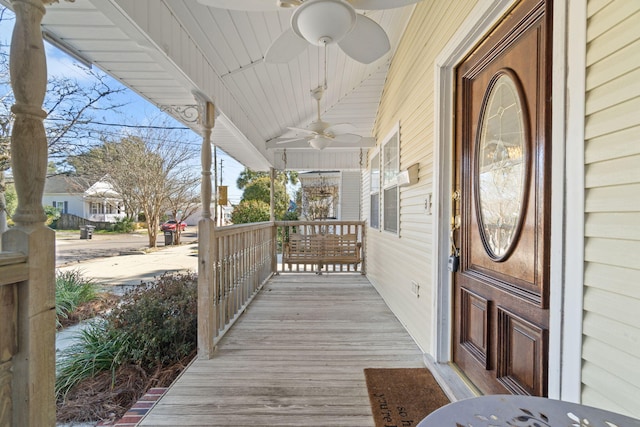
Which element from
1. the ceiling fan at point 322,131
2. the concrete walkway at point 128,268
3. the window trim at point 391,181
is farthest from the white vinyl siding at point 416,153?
the concrete walkway at point 128,268

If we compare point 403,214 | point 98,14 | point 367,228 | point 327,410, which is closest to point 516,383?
point 327,410

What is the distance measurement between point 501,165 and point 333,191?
11.2m

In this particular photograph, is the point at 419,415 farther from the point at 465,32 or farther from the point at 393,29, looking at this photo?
the point at 393,29

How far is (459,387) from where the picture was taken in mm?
1875

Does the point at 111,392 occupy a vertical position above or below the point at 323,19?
below

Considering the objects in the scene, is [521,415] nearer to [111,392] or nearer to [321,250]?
[111,392]

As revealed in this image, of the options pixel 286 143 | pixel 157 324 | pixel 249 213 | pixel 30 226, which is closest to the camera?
pixel 30 226

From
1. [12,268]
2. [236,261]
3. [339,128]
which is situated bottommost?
[236,261]

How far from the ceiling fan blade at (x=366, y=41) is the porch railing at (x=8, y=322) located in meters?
1.90

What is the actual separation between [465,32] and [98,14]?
217 centimetres

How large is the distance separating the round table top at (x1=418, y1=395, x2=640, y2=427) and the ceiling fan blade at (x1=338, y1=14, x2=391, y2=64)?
1791 mm

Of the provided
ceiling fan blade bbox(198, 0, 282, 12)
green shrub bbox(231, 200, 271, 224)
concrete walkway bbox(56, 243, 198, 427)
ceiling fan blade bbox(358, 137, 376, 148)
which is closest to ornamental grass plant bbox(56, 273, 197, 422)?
concrete walkway bbox(56, 243, 198, 427)

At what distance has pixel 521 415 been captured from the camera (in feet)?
2.50

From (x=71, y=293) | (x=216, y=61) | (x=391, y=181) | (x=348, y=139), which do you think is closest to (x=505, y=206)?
(x=391, y=181)
